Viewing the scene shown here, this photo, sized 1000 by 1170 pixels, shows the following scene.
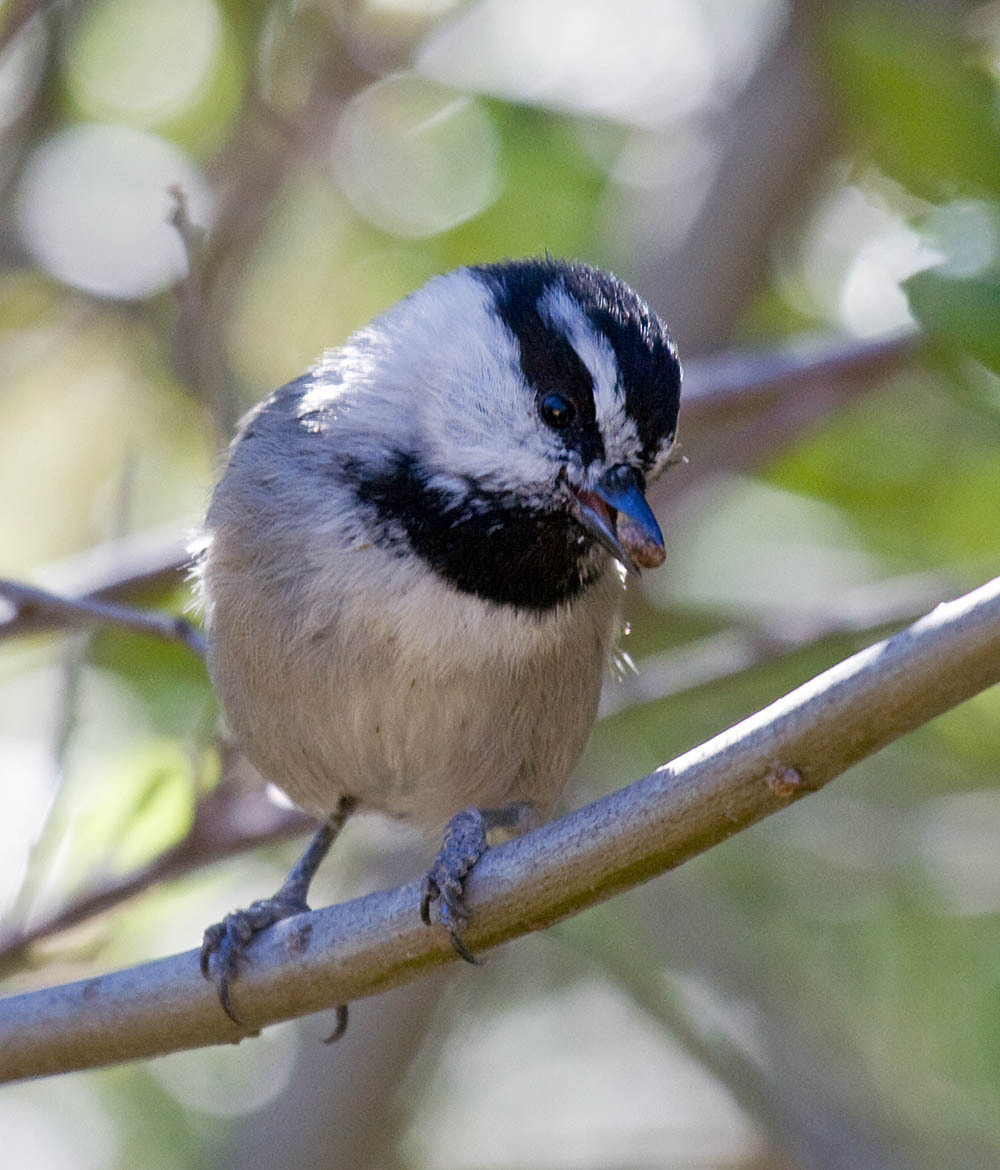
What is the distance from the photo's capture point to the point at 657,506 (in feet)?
13.6

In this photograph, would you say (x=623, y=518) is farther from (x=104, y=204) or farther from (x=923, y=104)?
(x=104, y=204)

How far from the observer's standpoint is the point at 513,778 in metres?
3.04

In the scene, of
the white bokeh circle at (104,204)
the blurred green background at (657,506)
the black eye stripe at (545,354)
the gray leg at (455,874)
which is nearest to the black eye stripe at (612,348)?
the black eye stripe at (545,354)

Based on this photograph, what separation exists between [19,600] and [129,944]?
90 centimetres

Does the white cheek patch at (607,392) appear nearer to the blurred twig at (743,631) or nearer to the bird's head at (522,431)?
the bird's head at (522,431)

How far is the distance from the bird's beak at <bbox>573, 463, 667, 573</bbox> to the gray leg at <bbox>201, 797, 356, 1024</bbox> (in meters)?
0.88

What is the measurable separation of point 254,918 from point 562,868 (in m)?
0.98

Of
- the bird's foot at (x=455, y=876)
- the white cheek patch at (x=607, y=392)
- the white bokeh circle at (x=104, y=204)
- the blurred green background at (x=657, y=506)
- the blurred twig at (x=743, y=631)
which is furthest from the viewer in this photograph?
the white bokeh circle at (x=104, y=204)

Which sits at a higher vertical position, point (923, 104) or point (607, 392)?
point (923, 104)

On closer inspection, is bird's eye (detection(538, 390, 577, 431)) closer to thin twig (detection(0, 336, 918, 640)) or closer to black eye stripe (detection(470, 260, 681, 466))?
black eye stripe (detection(470, 260, 681, 466))

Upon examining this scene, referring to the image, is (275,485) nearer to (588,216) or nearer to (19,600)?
(19,600)

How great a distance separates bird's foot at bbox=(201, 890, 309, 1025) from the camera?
2.38 meters

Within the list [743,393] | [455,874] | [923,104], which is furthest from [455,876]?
[743,393]

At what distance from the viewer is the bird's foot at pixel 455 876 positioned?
2.23m
